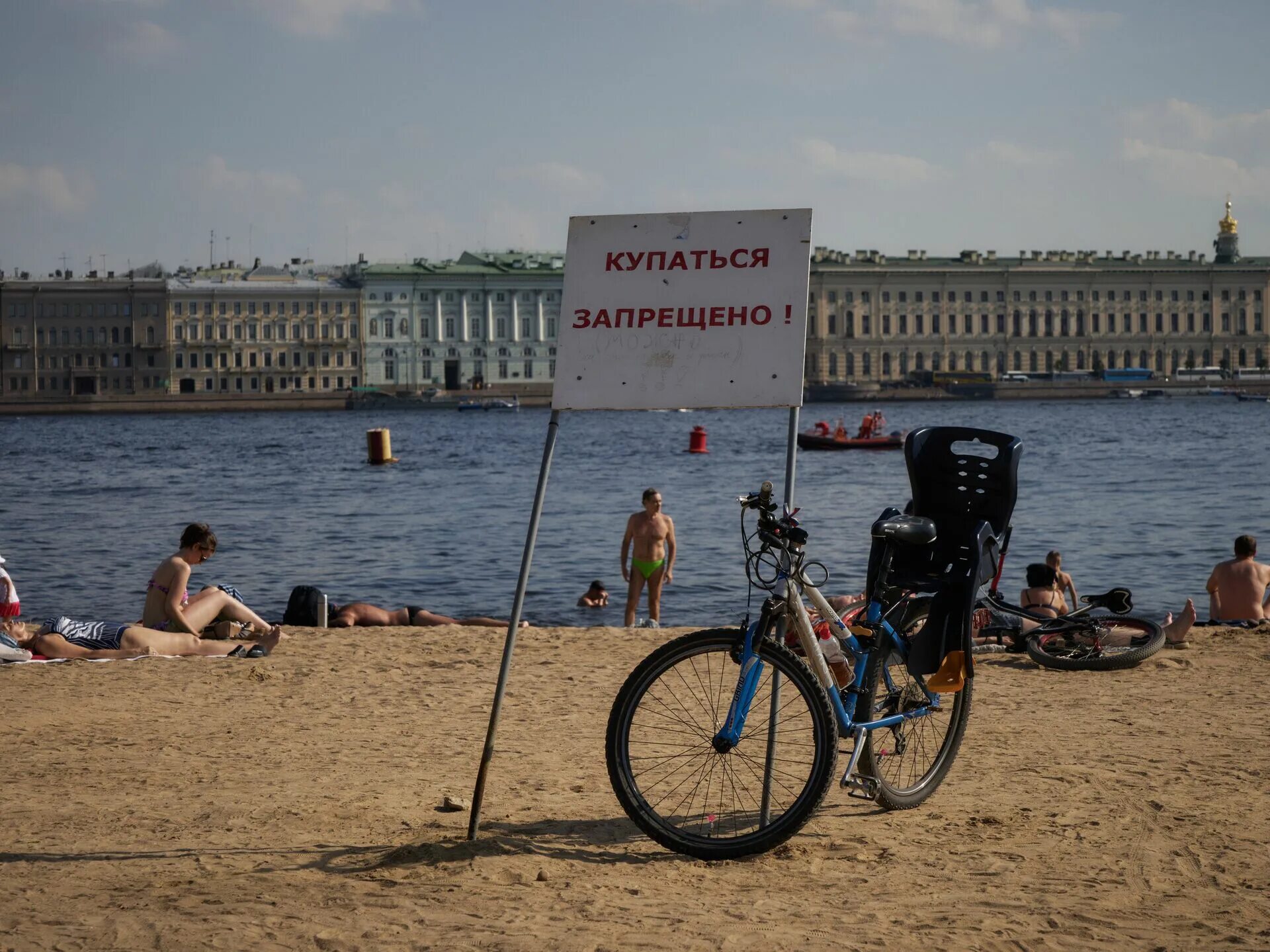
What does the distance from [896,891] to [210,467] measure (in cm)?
4496

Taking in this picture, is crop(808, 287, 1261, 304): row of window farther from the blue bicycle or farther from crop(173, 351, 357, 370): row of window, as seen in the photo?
the blue bicycle

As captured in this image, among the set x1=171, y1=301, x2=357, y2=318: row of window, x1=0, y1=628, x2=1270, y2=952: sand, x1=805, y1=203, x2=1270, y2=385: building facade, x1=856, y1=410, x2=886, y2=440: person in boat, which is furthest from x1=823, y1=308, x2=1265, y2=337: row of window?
x1=0, y1=628, x2=1270, y2=952: sand

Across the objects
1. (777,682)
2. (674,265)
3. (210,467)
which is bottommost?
(210,467)

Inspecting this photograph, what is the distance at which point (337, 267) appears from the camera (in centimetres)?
12056

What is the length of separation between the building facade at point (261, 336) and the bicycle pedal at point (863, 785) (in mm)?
103491

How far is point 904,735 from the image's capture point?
15.3ft

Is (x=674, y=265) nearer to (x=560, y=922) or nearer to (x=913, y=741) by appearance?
(x=913, y=741)

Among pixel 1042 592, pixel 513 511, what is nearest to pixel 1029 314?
pixel 513 511

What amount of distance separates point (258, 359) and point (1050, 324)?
58.7 m

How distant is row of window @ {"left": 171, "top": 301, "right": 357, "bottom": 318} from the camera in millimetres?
106750

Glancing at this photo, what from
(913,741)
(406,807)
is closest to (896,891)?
(913,741)

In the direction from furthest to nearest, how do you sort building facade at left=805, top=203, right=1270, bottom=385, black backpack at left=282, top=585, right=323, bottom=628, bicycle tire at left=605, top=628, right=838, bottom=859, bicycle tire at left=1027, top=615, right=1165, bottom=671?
building facade at left=805, top=203, right=1270, bottom=385 → black backpack at left=282, top=585, right=323, bottom=628 → bicycle tire at left=1027, top=615, right=1165, bottom=671 → bicycle tire at left=605, top=628, right=838, bottom=859

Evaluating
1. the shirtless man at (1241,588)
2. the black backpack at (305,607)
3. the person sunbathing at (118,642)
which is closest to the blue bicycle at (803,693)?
the person sunbathing at (118,642)

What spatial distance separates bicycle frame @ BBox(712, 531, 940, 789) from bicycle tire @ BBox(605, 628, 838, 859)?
6 centimetres
